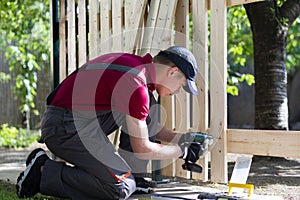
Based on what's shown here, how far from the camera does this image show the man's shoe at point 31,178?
338 centimetres

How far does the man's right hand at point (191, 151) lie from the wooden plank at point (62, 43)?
202 centimetres

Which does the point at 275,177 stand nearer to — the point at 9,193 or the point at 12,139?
the point at 9,193

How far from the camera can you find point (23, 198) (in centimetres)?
342

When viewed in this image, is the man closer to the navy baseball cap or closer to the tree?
the navy baseball cap

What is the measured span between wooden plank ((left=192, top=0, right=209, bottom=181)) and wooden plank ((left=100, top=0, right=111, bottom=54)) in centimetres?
92

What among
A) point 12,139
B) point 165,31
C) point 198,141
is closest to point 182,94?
point 165,31

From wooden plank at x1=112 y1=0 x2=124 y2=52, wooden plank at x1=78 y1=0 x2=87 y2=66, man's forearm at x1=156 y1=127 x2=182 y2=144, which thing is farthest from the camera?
wooden plank at x1=78 y1=0 x2=87 y2=66

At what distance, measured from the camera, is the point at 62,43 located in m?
5.03

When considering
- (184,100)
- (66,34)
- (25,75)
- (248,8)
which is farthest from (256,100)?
(25,75)

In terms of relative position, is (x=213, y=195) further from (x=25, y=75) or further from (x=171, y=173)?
(x=25, y=75)

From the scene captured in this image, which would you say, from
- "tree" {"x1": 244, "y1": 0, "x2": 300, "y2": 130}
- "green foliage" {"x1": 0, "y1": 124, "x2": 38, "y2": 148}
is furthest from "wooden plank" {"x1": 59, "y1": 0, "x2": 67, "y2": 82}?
"green foliage" {"x1": 0, "y1": 124, "x2": 38, "y2": 148}

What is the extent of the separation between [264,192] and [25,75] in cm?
542

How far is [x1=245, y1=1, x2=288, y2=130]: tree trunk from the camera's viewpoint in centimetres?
523

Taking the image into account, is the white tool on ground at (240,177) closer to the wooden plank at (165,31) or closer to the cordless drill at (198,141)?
the cordless drill at (198,141)
